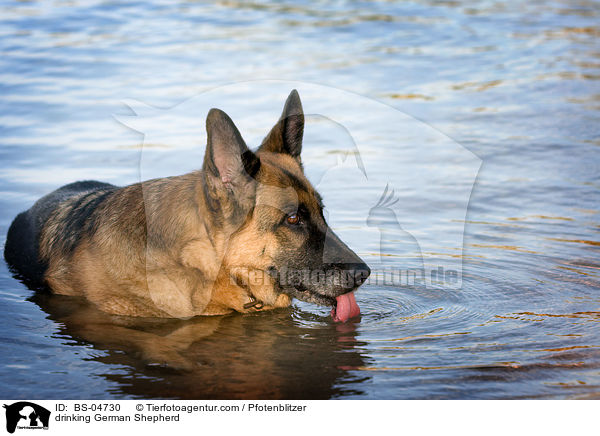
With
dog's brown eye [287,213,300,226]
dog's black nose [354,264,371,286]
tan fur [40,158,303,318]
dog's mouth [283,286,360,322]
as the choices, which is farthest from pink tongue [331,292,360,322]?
dog's brown eye [287,213,300,226]

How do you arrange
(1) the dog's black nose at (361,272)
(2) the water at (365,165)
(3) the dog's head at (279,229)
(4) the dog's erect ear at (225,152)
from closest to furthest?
1. (4) the dog's erect ear at (225,152)
2. (2) the water at (365,165)
3. (3) the dog's head at (279,229)
4. (1) the dog's black nose at (361,272)

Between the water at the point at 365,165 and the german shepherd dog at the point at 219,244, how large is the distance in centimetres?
21

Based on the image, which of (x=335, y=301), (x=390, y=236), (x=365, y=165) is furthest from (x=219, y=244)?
(x=365, y=165)

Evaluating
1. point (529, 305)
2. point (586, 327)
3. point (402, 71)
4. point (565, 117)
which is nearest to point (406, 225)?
point (529, 305)

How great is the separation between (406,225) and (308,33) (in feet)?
35.7

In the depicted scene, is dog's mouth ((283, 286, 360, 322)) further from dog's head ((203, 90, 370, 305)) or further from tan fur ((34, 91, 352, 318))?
tan fur ((34, 91, 352, 318))

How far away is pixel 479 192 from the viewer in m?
8.98

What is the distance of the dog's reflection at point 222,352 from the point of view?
4.76 meters

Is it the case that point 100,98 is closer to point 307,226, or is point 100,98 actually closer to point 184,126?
point 184,126

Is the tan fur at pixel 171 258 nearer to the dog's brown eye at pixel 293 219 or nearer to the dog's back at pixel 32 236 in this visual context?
the dog's brown eye at pixel 293 219

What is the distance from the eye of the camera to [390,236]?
7.81m

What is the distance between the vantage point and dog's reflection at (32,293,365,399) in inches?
187
